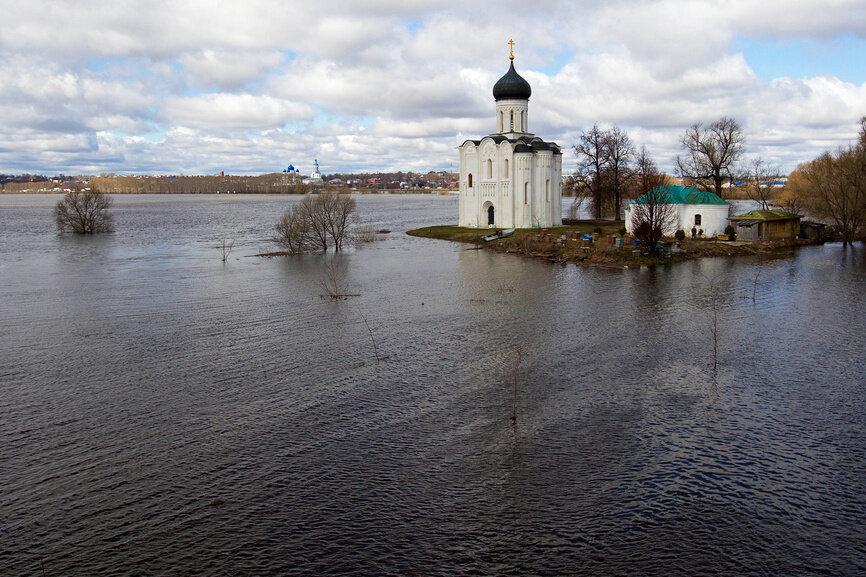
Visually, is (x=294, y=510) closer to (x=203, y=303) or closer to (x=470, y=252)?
(x=203, y=303)

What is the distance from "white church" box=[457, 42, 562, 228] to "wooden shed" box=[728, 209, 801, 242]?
1354 cm

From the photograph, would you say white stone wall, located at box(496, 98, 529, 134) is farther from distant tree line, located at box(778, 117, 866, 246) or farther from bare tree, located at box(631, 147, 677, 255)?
distant tree line, located at box(778, 117, 866, 246)

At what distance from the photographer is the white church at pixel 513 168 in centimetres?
4909

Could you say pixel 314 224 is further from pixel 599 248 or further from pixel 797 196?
pixel 797 196

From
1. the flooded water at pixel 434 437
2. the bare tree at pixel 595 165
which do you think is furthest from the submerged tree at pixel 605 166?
the flooded water at pixel 434 437

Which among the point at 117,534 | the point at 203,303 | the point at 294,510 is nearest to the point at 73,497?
the point at 117,534

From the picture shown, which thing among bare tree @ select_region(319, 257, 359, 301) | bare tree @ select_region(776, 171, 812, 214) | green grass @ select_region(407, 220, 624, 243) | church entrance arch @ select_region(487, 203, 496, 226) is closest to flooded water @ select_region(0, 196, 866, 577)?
bare tree @ select_region(319, 257, 359, 301)

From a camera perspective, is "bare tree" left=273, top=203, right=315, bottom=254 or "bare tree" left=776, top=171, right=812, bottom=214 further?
"bare tree" left=776, top=171, right=812, bottom=214

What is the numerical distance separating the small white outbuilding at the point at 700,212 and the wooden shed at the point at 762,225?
951 mm

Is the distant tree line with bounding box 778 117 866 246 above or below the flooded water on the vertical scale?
above

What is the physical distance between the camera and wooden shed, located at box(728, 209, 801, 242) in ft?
137

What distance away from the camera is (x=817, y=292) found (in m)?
25.8

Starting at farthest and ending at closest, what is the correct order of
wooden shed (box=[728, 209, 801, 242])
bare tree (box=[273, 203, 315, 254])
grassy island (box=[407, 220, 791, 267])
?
1. bare tree (box=[273, 203, 315, 254])
2. wooden shed (box=[728, 209, 801, 242])
3. grassy island (box=[407, 220, 791, 267])

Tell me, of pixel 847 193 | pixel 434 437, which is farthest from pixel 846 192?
pixel 434 437
